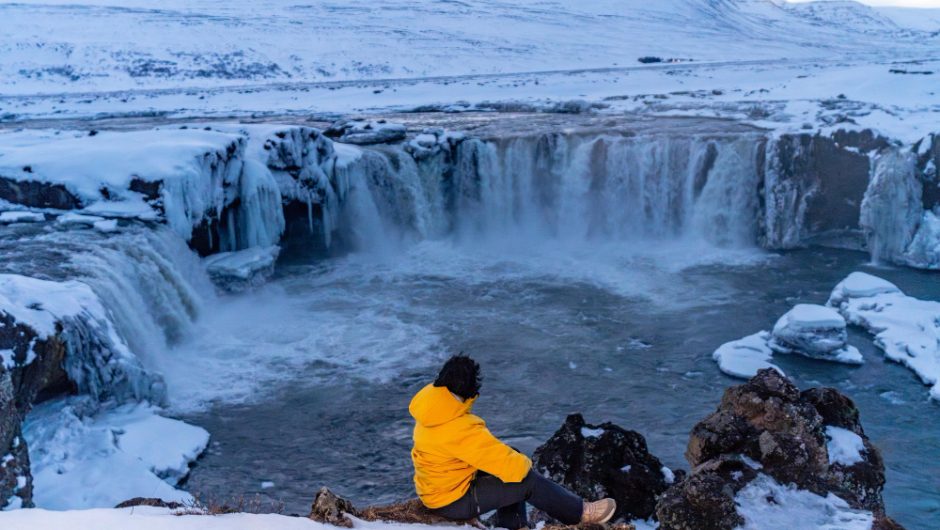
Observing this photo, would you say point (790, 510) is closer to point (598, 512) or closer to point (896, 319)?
point (598, 512)

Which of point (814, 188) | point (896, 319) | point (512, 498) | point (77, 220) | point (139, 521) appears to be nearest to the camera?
point (139, 521)

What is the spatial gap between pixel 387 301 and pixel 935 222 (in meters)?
12.3

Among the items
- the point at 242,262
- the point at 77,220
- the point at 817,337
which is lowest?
the point at 817,337

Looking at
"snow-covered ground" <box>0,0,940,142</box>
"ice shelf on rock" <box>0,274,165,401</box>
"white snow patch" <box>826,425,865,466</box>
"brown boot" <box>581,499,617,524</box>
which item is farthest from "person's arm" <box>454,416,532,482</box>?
"snow-covered ground" <box>0,0,940,142</box>

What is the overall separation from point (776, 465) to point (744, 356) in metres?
6.82

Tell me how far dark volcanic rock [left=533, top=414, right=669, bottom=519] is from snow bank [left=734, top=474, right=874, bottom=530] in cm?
106

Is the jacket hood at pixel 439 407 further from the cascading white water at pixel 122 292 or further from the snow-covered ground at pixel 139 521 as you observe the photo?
the cascading white water at pixel 122 292

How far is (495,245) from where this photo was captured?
21.8 metres

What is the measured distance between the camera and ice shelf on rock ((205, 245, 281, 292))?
16.3 m

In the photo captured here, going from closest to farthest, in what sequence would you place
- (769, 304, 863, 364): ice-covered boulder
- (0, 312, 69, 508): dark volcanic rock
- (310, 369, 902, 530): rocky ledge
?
1. (310, 369, 902, 530): rocky ledge
2. (0, 312, 69, 508): dark volcanic rock
3. (769, 304, 863, 364): ice-covered boulder

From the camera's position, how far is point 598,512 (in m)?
5.20

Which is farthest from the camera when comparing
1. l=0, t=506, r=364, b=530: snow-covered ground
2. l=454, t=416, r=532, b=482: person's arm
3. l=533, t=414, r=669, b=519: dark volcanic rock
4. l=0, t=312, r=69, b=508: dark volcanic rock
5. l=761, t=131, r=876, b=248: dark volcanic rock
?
l=761, t=131, r=876, b=248: dark volcanic rock

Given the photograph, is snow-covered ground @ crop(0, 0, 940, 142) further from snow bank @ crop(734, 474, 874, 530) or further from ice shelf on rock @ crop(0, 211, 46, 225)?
ice shelf on rock @ crop(0, 211, 46, 225)

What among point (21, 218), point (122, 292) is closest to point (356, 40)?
point (21, 218)
